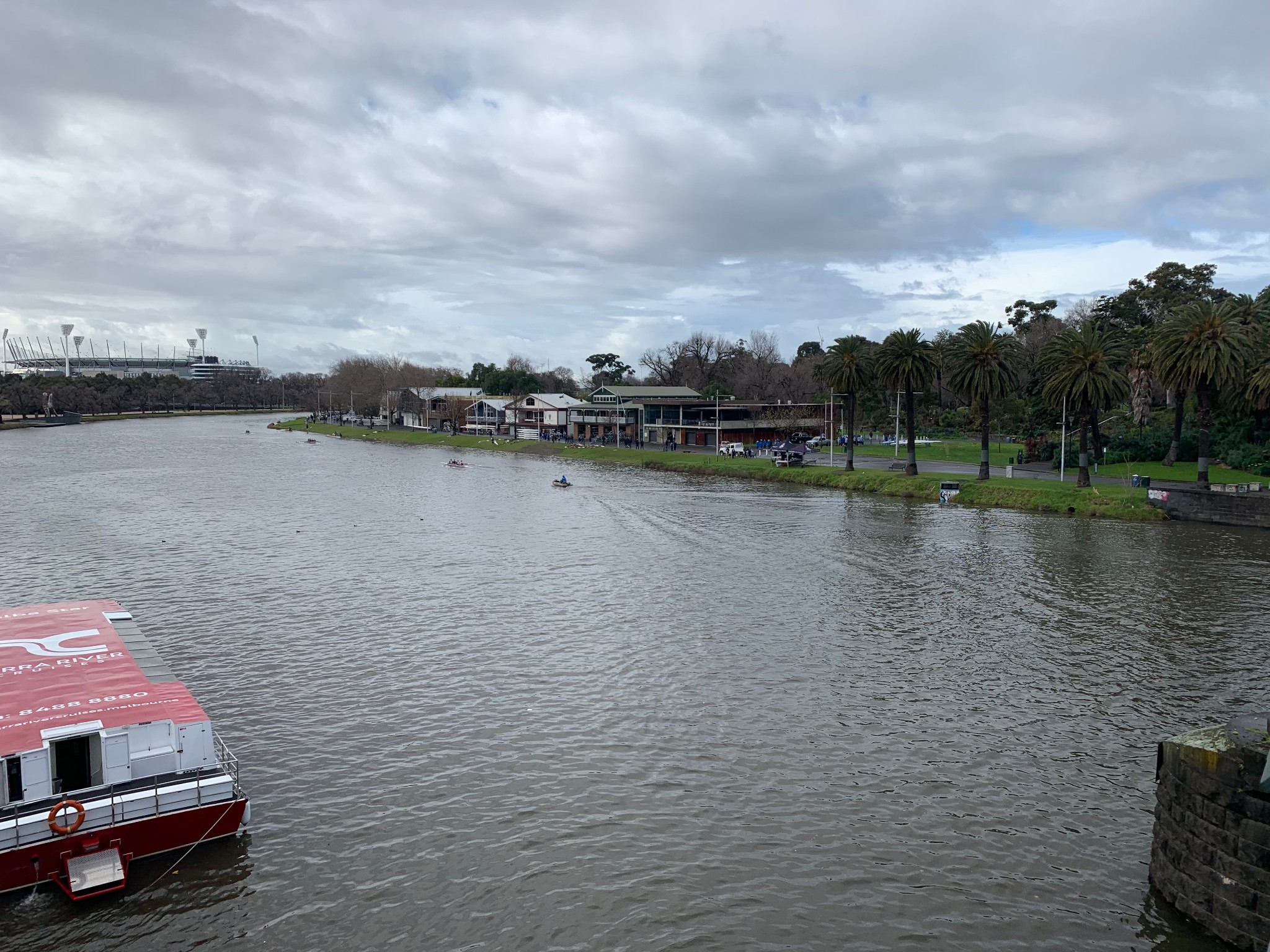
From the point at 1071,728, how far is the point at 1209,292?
114 m

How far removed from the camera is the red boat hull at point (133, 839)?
1911 cm

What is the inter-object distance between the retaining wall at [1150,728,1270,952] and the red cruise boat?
67.9 ft

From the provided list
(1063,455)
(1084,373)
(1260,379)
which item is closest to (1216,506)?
(1260,379)

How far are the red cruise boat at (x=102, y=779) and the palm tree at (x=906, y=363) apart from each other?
72102 millimetres

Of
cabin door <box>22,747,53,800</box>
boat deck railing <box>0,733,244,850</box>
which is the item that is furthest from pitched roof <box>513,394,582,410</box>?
cabin door <box>22,747,53,800</box>

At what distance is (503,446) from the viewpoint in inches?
6088

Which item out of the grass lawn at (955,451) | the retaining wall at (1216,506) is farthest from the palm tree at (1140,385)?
the retaining wall at (1216,506)

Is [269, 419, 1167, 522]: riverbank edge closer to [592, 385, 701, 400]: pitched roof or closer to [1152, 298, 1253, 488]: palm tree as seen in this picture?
[1152, 298, 1253, 488]: palm tree

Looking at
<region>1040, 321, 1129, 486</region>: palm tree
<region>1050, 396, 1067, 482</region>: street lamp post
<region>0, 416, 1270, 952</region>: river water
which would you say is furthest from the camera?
<region>1050, 396, 1067, 482</region>: street lamp post

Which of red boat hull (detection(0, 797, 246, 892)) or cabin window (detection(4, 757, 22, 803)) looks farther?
cabin window (detection(4, 757, 22, 803))

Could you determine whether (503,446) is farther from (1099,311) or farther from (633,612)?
(633,612)

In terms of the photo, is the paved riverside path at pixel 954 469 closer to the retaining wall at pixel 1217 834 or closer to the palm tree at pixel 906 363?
the palm tree at pixel 906 363

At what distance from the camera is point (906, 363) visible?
84.2 metres

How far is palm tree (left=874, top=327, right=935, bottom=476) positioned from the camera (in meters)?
84.2
